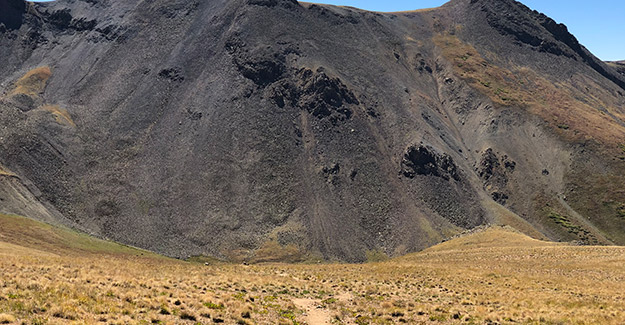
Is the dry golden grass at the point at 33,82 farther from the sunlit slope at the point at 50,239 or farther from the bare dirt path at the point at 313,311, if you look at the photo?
the bare dirt path at the point at 313,311

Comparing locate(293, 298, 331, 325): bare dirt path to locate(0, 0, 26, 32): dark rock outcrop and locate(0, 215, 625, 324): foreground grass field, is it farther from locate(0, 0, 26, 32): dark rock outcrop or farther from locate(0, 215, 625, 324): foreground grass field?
locate(0, 0, 26, 32): dark rock outcrop

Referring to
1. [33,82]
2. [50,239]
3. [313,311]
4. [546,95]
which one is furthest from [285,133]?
[546,95]

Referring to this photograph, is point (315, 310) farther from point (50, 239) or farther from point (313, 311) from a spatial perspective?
point (50, 239)

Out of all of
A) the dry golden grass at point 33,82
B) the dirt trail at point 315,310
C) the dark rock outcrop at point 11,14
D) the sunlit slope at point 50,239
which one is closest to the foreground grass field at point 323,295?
the dirt trail at point 315,310

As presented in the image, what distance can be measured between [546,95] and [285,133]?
92.3 metres

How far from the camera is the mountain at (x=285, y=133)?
302ft

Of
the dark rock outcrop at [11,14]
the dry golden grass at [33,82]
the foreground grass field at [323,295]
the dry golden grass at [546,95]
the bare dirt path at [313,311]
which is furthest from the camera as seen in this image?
the dark rock outcrop at [11,14]

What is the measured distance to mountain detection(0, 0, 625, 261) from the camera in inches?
3622

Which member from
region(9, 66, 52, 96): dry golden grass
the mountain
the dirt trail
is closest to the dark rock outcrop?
the mountain

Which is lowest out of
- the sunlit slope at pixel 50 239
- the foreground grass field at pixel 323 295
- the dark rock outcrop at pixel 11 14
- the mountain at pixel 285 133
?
the foreground grass field at pixel 323 295

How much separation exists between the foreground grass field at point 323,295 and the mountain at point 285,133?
3924cm

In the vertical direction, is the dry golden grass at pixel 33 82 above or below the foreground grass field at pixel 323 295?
above

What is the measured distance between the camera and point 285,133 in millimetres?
111062

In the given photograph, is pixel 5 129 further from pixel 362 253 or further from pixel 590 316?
pixel 590 316
